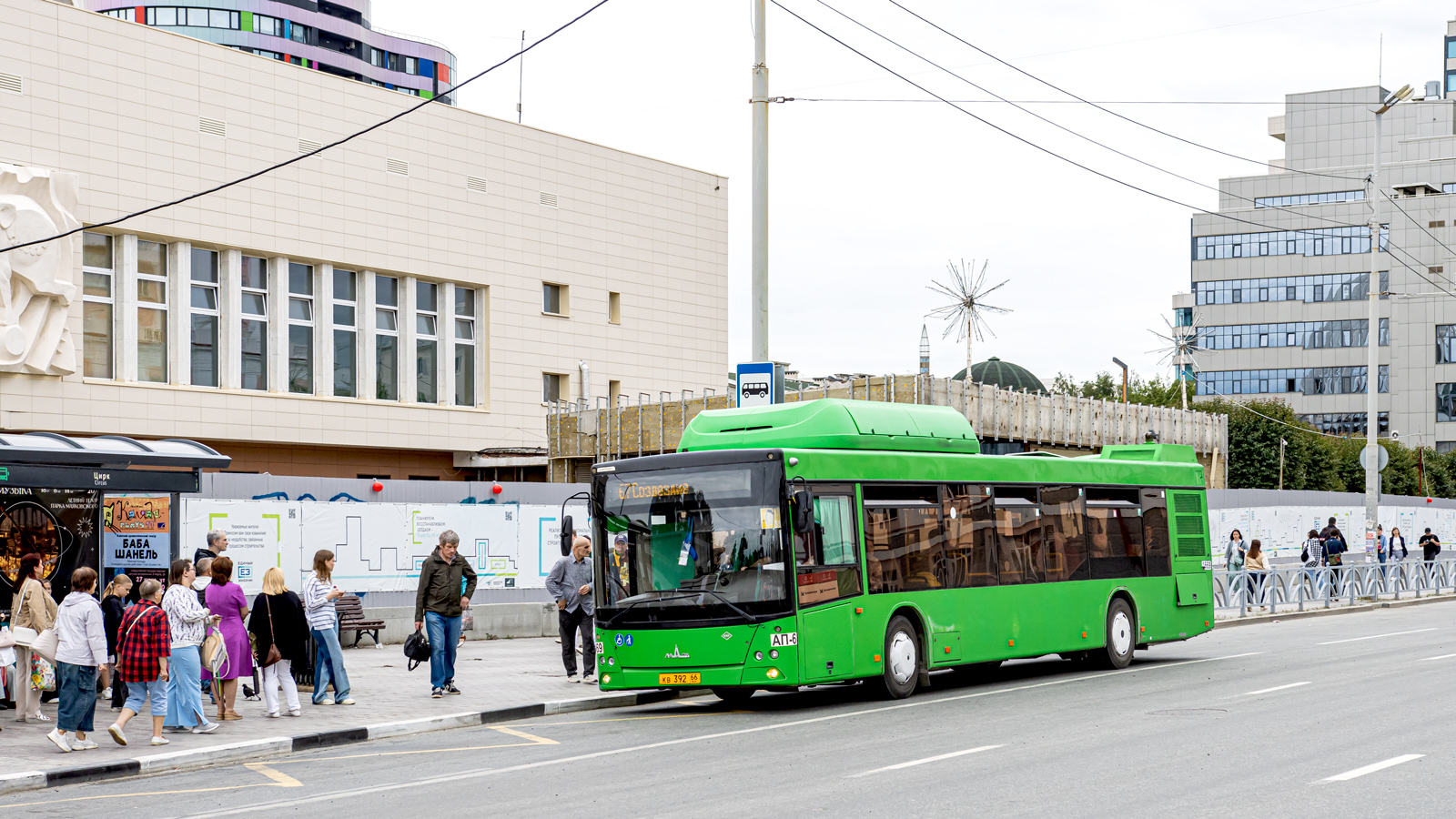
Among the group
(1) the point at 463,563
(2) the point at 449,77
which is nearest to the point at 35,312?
(1) the point at 463,563

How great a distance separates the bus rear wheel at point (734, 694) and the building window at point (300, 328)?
73.7 ft

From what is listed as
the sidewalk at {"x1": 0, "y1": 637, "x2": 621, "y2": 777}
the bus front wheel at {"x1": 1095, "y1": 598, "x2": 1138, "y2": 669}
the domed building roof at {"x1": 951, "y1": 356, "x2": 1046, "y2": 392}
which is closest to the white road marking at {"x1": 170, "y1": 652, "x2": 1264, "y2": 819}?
the bus front wheel at {"x1": 1095, "y1": 598, "x2": 1138, "y2": 669}

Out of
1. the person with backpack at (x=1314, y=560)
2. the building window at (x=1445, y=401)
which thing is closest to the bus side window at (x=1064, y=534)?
the person with backpack at (x=1314, y=560)

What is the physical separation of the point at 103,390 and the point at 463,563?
19.3m

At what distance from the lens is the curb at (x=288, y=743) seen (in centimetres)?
1132

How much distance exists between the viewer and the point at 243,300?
115ft

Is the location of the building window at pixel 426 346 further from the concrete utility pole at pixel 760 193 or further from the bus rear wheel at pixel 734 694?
the bus rear wheel at pixel 734 694

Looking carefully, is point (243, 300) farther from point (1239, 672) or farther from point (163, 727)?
point (1239, 672)

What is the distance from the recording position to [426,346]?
39375mm

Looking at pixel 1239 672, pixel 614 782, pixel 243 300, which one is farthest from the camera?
pixel 243 300

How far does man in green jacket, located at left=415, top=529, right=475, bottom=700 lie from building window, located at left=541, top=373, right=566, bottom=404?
26092mm

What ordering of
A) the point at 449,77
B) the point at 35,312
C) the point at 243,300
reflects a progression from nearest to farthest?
the point at 35,312
the point at 243,300
the point at 449,77

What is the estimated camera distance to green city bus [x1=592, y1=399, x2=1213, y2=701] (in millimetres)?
14828

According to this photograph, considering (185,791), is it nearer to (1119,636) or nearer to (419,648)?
(419,648)
